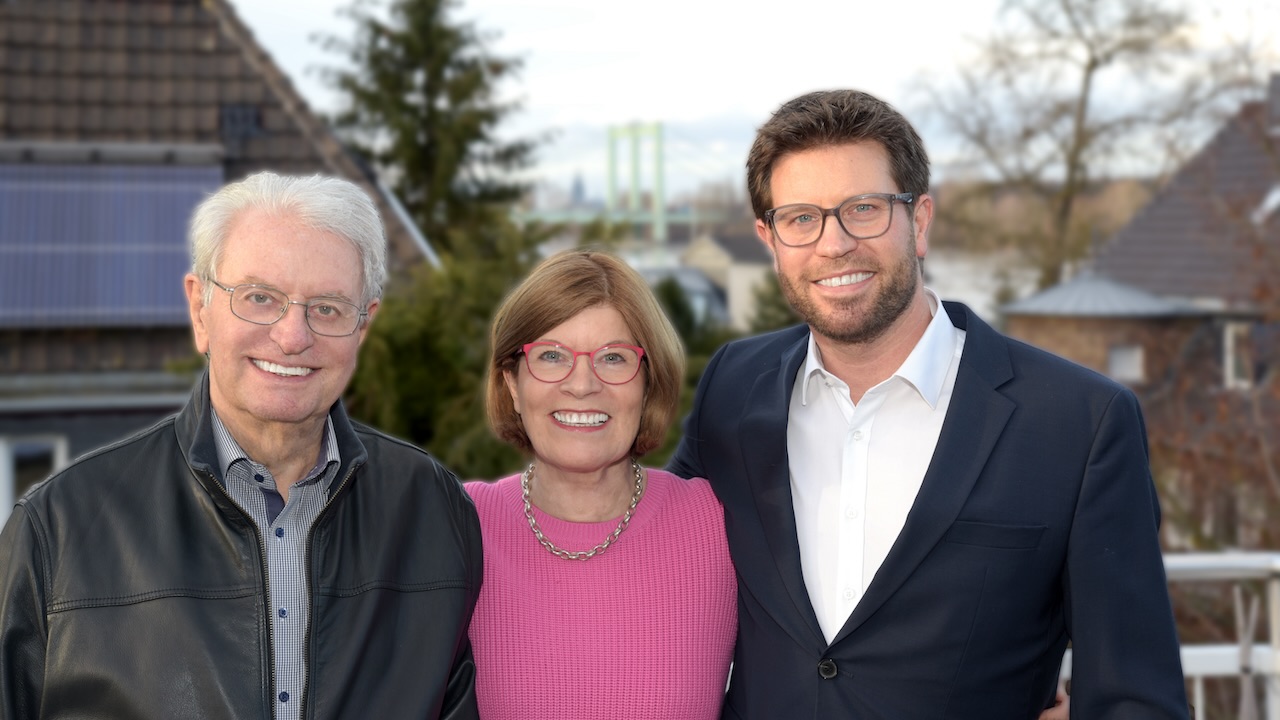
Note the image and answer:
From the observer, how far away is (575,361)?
277cm

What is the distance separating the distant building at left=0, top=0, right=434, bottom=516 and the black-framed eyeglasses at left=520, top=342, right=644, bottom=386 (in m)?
6.51

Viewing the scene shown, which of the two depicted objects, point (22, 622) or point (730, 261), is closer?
point (22, 622)

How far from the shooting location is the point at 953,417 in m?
2.51

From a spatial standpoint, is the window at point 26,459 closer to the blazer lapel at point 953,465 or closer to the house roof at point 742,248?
the blazer lapel at point 953,465

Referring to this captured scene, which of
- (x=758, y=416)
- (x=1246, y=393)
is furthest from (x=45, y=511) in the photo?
(x=1246, y=393)

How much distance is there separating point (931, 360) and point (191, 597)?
1532 mm

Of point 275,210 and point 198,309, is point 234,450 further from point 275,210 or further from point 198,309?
point 275,210

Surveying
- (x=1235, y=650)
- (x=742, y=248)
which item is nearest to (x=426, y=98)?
(x=1235, y=650)

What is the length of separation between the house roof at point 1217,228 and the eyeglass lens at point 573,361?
943cm

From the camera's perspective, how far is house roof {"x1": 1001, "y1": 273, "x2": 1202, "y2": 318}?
2272cm

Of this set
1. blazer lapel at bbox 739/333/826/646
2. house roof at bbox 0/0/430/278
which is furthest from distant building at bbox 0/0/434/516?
blazer lapel at bbox 739/333/826/646

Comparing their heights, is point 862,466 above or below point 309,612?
above

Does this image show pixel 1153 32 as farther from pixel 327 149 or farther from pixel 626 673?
pixel 626 673

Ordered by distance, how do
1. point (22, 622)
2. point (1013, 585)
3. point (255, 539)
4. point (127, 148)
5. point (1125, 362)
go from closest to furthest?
1. point (22, 622)
2. point (255, 539)
3. point (1013, 585)
4. point (127, 148)
5. point (1125, 362)
